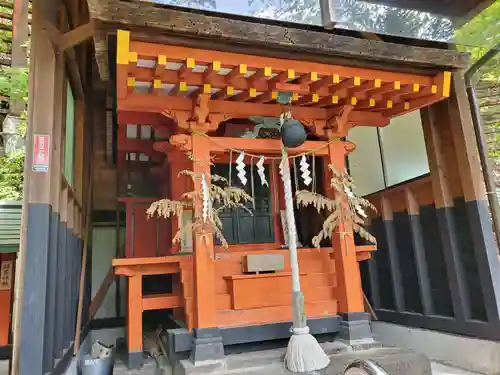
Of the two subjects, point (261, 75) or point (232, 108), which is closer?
point (261, 75)

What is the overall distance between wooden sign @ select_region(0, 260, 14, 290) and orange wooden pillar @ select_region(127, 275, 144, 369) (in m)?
2.85

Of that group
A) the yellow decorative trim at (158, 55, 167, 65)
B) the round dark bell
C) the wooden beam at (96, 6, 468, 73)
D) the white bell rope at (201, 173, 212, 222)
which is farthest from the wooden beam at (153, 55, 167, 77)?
the round dark bell

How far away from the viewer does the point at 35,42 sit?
3.73 meters

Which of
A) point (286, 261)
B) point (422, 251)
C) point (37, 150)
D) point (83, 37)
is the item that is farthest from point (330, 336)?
point (83, 37)

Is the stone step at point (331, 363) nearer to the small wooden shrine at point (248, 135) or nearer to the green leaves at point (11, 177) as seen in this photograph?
the small wooden shrine at point (248, 135)

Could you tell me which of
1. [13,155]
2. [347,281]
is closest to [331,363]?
[347,281]

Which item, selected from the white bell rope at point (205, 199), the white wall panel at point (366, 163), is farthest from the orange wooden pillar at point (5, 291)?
the white wall panel at point (366, 163)

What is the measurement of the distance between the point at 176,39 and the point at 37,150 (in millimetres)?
1663

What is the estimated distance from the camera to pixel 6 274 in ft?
19.2

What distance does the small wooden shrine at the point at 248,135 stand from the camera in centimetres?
390

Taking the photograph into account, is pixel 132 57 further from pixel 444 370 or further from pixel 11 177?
pixel 11 177

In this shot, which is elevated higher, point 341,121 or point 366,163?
point 341,121

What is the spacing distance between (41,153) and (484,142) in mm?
5238

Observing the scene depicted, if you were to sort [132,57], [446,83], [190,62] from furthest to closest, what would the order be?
1. [446,83]
2. [190,62]
3. [132,57]
